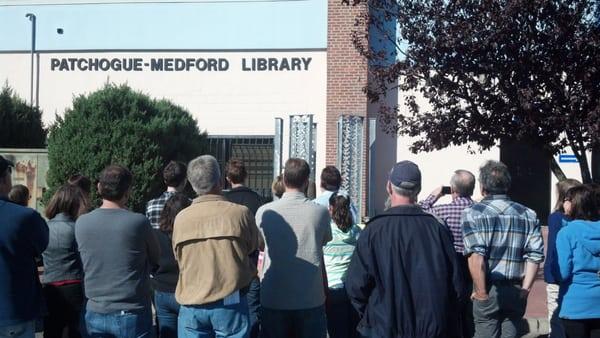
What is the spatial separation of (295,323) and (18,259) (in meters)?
1.95

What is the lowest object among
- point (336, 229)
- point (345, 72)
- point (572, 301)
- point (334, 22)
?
point (572, 301)

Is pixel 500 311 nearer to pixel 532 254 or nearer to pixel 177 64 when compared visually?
pixel 532 254

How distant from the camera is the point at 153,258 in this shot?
A: 5461 mm

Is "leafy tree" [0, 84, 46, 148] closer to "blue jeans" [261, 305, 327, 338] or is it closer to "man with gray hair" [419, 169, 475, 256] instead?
"man with gray hair" [419, 169, 475, 256]

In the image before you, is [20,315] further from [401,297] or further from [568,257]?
[568,257]

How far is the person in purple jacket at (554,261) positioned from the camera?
20.3ft

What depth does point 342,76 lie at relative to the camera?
802 inches

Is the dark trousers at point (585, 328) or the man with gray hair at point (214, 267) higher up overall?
the man with gray hair at point (214, 267)

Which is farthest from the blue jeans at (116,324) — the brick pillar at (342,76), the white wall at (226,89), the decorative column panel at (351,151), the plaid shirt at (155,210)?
the white wall at (226,89)

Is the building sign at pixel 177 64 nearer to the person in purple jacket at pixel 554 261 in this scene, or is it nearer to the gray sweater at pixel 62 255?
the person in purple jacket at pixel 554 261

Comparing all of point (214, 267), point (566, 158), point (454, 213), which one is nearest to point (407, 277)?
point (214, 267)

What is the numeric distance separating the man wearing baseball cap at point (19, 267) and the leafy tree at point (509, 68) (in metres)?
6.81

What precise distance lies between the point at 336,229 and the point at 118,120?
916cm

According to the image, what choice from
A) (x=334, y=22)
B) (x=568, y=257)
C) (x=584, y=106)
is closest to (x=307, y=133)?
(x=584, y=106)
